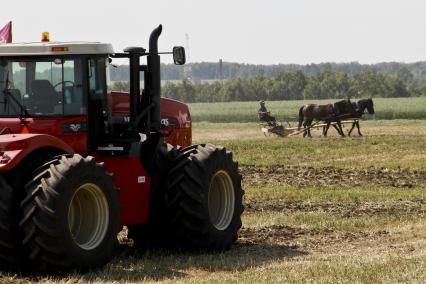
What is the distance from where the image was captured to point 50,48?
10.5 meters

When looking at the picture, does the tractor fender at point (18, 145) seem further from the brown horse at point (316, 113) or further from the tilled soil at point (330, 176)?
the brown horse at point (316, 113)

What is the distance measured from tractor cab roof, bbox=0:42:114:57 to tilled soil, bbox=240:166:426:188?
1108 centimetres

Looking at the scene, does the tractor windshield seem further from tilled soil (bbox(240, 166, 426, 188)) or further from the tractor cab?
tilled soil (bbox(240, 166, 426, 188))

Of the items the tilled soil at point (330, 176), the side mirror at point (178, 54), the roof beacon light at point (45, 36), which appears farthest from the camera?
the tilled soil at point (330, 176)

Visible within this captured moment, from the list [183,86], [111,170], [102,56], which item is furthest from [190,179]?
[183,86]

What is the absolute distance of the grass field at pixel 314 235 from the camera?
997cm

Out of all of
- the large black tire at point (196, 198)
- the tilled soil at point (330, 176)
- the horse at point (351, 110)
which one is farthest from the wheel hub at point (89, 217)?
the horse at point (351, 110)

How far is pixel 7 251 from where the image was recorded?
963 cm

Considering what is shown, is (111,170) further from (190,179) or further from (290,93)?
(290,93)

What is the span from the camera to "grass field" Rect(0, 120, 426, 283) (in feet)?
32.7

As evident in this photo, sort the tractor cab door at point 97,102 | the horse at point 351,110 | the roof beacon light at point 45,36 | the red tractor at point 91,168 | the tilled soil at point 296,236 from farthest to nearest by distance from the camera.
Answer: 1. the horse at point 351,110
2. the tilled soil at point 296,236
3. the roof beacon light at point 45,36
4. the tractor cab door at point 97,102
5. the red tractor at point 91,168

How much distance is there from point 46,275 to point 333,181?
13012mm

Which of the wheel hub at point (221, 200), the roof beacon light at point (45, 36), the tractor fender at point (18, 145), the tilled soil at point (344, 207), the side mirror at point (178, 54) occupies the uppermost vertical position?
the roof beacon light at point (45, 36)

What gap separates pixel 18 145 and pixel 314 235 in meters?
5.11
